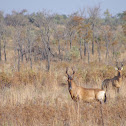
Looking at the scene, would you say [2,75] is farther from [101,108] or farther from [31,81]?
[101,108]

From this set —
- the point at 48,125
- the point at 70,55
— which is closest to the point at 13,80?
the point at 48,125

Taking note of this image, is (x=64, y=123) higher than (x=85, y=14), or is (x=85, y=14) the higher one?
(x=85, y=14)

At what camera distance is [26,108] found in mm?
6230

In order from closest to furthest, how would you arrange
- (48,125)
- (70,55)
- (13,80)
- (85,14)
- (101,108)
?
(48,125)
(101,108)
(13,80)
(70,55)
(85,14)

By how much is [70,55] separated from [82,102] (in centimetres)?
1809

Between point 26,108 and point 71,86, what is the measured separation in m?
1.61

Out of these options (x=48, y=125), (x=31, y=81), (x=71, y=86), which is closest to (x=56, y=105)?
Answer: (x=71, y=86)

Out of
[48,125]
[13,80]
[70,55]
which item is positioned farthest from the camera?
[70,55]

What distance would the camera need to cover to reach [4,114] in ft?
19.8

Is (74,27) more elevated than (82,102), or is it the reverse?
(74,27)

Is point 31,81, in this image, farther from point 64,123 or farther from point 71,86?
point 64,123

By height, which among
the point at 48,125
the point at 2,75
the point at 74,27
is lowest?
the point at 48,125

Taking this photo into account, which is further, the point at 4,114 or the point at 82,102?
the point at 82,102

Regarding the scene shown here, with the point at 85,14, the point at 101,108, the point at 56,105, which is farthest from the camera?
the point at 85,14
